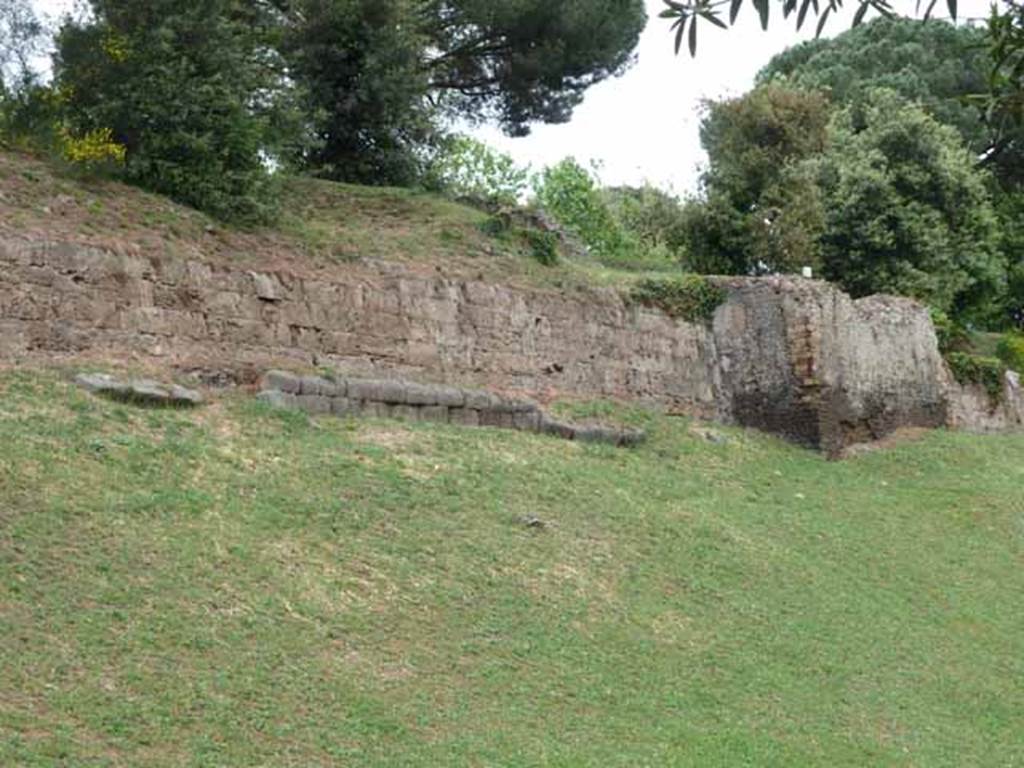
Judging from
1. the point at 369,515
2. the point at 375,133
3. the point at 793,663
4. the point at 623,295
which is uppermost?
the point at 375,133

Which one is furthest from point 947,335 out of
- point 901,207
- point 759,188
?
point 759,188

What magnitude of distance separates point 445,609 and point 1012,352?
71.6ft

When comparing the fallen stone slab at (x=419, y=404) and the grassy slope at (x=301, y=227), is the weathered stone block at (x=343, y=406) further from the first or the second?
the grassy slope at (x=301, y=227)

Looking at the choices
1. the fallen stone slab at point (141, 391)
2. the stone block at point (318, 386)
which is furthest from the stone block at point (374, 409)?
the fallen stone slab at point (141, 391)

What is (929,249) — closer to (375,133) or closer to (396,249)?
(375,133)

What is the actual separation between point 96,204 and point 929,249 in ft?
60.1

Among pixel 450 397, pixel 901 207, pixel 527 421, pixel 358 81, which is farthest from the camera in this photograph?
pixel 901 207

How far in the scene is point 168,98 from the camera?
15.7 m

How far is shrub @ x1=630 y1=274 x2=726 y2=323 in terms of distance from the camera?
1994 cm

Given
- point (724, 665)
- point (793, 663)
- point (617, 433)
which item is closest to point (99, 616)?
point (724, 665)

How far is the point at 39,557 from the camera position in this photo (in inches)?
368

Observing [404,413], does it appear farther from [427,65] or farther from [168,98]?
[427,65]

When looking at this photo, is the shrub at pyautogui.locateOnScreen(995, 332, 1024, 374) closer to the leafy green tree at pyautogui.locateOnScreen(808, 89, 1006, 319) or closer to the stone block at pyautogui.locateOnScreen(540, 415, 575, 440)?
the leafy green tree at pyautogui.locateOnScreen(808, 89, 1006, 319)

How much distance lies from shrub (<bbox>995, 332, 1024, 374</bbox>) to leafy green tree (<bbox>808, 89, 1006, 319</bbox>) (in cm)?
142
